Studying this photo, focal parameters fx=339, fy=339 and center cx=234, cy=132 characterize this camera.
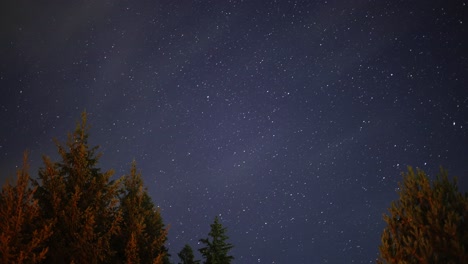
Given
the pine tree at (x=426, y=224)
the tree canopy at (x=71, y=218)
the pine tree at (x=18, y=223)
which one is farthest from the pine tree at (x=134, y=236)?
the pine tree at (x=426, y=224)

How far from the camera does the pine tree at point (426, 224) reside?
7.30m

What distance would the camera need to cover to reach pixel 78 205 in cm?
861

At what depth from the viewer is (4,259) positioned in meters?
6.40

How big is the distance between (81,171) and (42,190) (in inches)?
39.6

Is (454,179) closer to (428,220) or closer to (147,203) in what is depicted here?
(428,220)

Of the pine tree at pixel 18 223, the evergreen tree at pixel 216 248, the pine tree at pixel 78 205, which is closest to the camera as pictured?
the pine tree at pixel 18 223

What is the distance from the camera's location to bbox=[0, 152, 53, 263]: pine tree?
654cm

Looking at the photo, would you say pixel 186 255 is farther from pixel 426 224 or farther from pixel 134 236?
pixel 426 224

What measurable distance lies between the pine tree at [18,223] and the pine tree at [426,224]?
7.80m

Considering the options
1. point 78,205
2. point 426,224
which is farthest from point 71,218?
point 426,224

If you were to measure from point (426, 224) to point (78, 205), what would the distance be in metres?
8.43

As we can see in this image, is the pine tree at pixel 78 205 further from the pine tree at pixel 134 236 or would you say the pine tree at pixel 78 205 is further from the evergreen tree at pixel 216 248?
the evergreen tree at pixel 216 248

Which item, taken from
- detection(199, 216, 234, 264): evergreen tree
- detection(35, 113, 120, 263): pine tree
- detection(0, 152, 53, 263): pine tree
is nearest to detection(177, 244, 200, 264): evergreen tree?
detection(199, 216, 234, 264): evergreen tree

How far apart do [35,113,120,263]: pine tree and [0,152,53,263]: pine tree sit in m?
0.59
